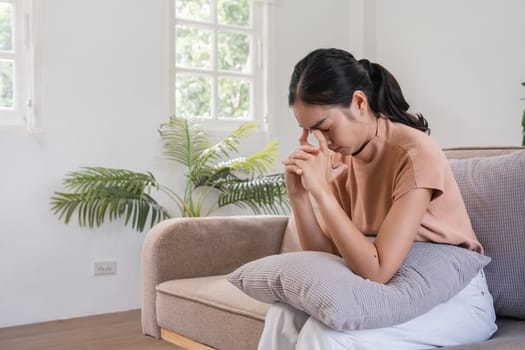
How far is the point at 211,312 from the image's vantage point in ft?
7.11

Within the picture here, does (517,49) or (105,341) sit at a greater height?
(517,49)

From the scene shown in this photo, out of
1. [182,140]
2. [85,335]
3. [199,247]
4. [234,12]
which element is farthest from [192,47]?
[199,247]

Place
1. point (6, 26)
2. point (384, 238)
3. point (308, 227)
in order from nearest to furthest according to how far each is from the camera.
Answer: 1. point (384, 238)
2. point (308, 227)
3. point (6, 26)

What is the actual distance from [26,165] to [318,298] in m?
2.80

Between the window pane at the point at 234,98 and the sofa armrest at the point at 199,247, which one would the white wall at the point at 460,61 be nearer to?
the window pane at the point at 234,98

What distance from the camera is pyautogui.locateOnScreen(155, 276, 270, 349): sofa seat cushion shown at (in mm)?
1986

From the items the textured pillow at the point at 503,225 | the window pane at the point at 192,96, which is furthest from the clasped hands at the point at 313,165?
the window pane at the point at 192,96

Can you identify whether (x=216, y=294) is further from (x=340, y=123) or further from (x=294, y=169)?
(x=340, y=123)

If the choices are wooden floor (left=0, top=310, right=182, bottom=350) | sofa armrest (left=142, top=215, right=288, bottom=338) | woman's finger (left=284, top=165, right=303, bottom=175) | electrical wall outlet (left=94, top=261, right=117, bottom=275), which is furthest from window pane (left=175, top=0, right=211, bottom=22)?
woman's finger (left=284, top=165, right=303, bottom=175)

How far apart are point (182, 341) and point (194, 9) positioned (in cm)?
261

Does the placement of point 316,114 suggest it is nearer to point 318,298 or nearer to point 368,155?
point 368,155

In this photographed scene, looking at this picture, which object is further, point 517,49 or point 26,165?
point 517,49

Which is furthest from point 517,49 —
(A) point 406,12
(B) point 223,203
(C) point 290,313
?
(C) point 290,313

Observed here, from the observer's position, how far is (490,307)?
5.08 ft
